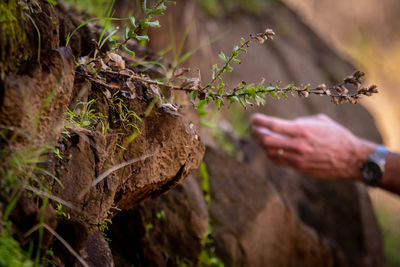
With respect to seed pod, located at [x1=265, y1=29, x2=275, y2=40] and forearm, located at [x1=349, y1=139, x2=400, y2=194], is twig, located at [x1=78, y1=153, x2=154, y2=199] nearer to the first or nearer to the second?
seed pod, located at [x1=265, y1=29, x2=275, y2=40]

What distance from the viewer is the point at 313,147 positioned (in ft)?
8.34

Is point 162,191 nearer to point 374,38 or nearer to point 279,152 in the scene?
point 279,152

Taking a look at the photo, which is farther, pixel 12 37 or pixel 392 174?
pixel 392 174

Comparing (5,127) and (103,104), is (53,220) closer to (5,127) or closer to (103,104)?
(5,127)

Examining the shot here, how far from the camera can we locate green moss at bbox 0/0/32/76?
0.87 metres

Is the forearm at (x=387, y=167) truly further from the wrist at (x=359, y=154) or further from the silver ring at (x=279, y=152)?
the silver ring at (x=279, y=152)

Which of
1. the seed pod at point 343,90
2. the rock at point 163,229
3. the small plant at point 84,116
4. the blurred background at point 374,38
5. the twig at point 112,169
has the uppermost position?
the blurred background at point 374,38

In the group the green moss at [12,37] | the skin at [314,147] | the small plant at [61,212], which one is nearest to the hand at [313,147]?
the skin at [314,147]

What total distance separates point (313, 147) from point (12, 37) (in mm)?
2170

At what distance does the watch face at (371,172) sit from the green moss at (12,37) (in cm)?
238

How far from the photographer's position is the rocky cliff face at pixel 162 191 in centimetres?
96

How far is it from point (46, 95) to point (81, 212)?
38 centimetres

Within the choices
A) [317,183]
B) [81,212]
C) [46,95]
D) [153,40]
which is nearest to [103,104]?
[46,95]

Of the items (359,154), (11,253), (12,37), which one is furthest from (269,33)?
(359,154)
